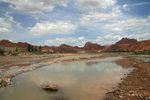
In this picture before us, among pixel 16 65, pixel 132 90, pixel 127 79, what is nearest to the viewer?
pixel 132 90

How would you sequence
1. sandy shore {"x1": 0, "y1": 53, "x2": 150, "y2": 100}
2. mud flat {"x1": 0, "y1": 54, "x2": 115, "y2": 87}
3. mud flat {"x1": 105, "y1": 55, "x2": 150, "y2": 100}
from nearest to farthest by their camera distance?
mud flat {"x1": 105, "y1": 55, "x2": 150, "y2": 100} < sandy shore {"x1": 0, "y1": 53, "x2": 150, "y2": 100} < mud flat {"x1": 0, "y1": 54, "x2": 115, "y2": 87}

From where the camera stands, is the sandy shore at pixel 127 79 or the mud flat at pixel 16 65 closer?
the sandy shore at pixel 127 79

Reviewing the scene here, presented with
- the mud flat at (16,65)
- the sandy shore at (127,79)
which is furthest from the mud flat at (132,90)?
the mud flat at (16,65)

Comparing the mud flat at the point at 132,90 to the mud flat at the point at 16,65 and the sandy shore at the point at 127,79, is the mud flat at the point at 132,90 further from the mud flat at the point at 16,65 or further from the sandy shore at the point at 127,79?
the mud flat at the point at 16,65

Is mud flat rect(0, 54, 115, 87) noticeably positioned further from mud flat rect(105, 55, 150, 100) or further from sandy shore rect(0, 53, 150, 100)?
mud flat rect(105, 55, 150, 100)

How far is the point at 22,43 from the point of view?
516 ft

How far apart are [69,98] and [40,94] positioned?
8.71ft

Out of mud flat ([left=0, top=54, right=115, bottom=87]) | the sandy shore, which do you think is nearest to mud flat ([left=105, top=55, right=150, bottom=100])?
the sandy shore

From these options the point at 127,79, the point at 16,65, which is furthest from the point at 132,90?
the point at 16,65

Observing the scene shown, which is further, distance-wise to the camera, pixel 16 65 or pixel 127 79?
pixel 16 65

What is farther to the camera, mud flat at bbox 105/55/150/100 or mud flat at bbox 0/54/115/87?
mud flat at bbox 0/54/115/87

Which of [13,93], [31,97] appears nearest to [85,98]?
[31,97]

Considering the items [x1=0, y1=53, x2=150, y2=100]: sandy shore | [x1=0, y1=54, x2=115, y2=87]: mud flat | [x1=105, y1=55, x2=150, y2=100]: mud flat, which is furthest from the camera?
[x1=0, y1=54, x2=115, y2=87]: mud flat

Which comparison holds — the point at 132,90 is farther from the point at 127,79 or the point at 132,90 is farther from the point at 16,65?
the point at 16,65
